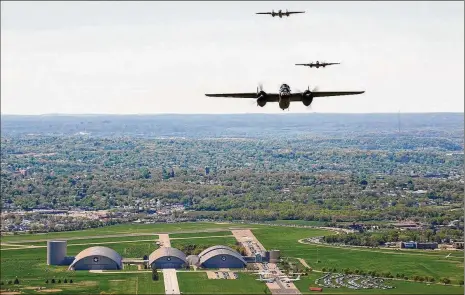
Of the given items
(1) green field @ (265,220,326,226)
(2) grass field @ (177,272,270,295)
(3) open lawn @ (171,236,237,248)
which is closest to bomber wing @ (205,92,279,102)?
(2) grass field @ (177,272,270,295)

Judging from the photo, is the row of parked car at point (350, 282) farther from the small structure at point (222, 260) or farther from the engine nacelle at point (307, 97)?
Answer: the engine nacelle at point (307, 97)

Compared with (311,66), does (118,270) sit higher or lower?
lower

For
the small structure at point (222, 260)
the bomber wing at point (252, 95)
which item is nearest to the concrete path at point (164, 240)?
the small structure at point (222, 260)

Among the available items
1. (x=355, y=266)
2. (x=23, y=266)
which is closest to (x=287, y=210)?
(x=355, y=266)

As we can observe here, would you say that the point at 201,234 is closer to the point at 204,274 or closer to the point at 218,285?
the point at 204,274

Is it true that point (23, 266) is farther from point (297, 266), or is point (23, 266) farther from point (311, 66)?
point (311, 66)
